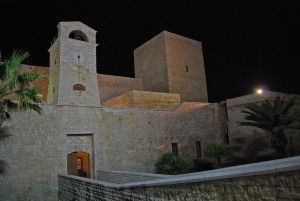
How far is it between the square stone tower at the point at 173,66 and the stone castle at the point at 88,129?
3.08m

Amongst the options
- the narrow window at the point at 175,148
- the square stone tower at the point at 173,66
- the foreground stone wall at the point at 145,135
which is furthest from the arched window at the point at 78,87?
the square stone tower at the point at 173,66

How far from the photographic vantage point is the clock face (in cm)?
1402

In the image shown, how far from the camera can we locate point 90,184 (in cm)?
848

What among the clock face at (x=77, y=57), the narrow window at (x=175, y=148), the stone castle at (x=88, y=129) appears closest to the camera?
the stone castle at (x=88, y=129)

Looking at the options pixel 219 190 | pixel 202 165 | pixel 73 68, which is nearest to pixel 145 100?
pixel 202 165

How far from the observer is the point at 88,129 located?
487 inches

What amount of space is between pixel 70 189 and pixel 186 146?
→ 822 centimetres

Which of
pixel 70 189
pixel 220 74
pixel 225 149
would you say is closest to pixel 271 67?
pixel 220 74

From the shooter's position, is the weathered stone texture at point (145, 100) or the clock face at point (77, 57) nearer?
the clock face at point (77, 57)

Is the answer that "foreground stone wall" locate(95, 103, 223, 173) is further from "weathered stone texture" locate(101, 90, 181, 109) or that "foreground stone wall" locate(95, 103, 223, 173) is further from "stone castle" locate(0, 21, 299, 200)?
Result: "weathered stone texture" locate(101, 90, 181, 109)

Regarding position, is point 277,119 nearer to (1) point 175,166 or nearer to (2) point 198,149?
(2) point 198,149

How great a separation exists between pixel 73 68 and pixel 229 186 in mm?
11590

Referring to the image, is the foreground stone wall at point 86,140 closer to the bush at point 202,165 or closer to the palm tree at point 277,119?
the bush at point 202,165

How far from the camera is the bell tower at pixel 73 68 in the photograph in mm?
13398
